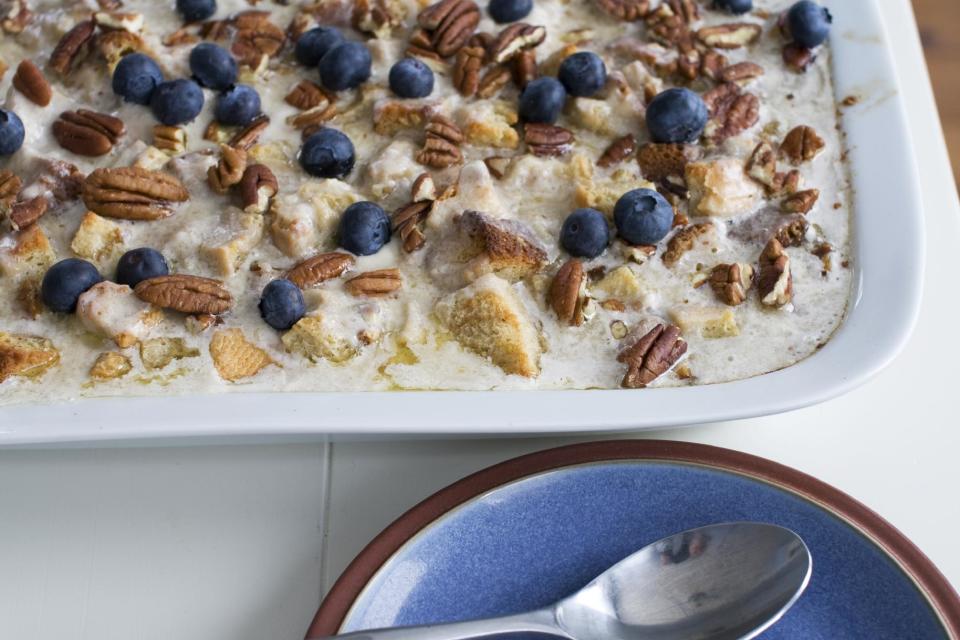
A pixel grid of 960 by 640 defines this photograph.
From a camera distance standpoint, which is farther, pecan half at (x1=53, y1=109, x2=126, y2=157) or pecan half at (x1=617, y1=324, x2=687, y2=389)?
pecan half at (x1=53, y1=109, x2=126, y2=157)

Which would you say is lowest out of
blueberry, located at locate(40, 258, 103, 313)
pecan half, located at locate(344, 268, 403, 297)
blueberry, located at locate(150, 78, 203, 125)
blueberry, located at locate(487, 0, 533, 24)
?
pecan half, located at locate(344, 268, 403, 297)

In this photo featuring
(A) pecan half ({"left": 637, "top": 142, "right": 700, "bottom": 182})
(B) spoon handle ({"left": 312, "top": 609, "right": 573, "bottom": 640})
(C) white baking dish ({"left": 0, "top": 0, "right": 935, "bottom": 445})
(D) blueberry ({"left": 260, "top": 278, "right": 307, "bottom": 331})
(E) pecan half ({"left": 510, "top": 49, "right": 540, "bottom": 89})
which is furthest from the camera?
(E) pecan half ({"left": 510, "top": 49, "right": 540, "bottom": 89})

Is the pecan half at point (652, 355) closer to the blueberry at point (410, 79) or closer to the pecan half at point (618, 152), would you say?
the pecan half at point (618, 152)

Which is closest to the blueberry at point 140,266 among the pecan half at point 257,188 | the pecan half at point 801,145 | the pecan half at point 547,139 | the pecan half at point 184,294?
the pecan half at point 184,294

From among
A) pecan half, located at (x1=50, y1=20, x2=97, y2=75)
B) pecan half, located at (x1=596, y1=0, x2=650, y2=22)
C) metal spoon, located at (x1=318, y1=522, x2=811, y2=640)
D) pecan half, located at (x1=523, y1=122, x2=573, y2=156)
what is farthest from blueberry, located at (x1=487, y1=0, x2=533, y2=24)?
metal spoon, located at (x1=318, y1=522, x2=811, y2=640)

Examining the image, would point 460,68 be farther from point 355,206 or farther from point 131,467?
point 131,467

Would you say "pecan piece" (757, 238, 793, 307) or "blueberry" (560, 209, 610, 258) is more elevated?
"blueberry" (560, 209, 610, 258)

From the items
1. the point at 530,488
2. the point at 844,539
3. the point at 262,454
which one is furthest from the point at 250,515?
the point at 844,539

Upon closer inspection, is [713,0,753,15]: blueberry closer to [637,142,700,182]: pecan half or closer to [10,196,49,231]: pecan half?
[637,142,700,182]: pecan half
